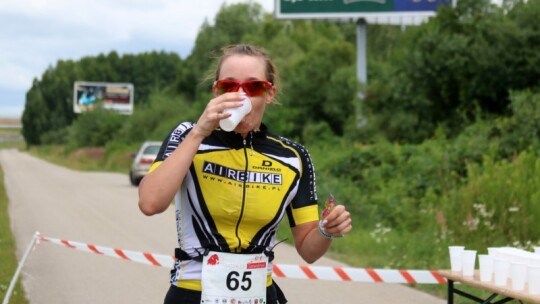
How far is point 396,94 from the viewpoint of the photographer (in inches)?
1222

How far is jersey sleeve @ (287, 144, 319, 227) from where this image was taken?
357 centimetres

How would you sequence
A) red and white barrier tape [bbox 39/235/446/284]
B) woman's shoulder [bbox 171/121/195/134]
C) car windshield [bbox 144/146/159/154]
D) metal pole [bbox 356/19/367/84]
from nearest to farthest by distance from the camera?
woman's shoulder [bbox 171/121/195/134]
red and white barrier tape [bbox 39/235/446/284]
car windshield [bbox 144/146/159/154]
metal pole [bbox 356/19/367/84]

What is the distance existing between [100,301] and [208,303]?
21.9ft

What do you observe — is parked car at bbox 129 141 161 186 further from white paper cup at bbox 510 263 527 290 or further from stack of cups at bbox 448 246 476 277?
white paper cup at bbox 510 263 527 290

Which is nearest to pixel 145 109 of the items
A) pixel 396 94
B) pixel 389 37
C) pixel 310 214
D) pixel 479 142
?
pixel 389 37

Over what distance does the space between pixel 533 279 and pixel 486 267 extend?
49 cm

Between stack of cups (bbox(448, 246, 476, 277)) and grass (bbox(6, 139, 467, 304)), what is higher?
stack of cups (bbox(448, 246, 476, 277))

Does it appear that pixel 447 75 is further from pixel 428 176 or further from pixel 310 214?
pixel 310 214

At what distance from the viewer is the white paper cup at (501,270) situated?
5.69 meters

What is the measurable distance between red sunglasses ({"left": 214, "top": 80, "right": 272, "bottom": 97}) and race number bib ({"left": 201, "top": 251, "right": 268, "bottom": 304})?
580 mm

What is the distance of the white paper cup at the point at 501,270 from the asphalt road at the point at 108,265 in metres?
3.57

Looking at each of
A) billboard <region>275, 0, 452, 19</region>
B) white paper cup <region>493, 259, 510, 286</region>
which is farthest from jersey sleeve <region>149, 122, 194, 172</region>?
billboard <region>275, 0, 452, 19</region>

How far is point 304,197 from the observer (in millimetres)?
3582

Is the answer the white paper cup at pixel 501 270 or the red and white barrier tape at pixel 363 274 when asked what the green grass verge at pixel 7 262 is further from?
the white paper cup at pixel 501 270
